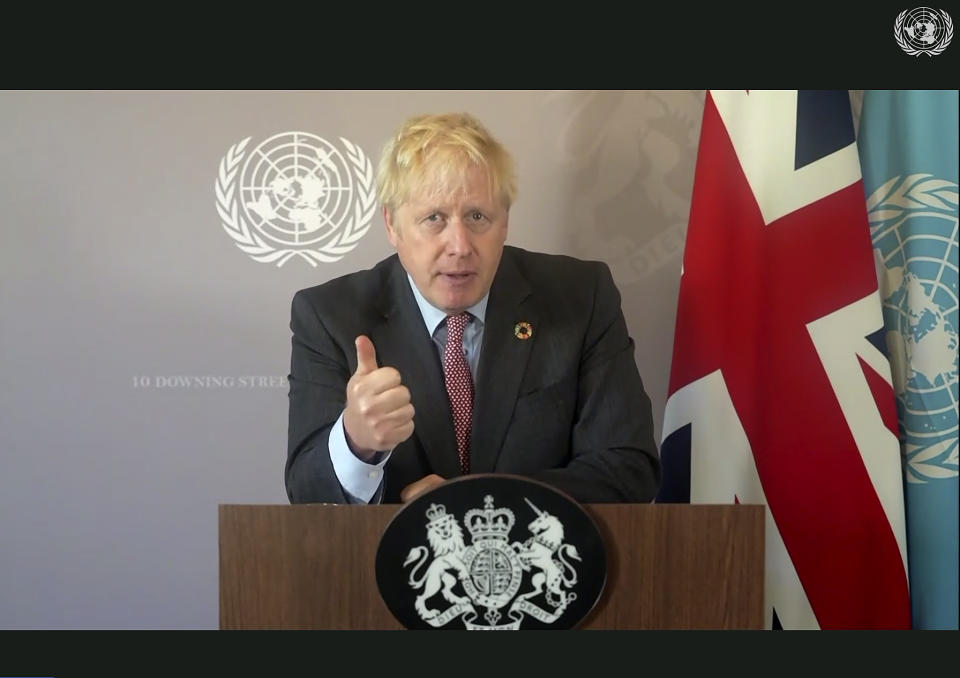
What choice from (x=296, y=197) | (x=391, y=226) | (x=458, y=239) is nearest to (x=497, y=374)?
(x=458, y=239)

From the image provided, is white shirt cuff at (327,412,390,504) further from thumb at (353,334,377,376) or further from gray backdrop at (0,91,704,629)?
gray backdrop at (0,91,704,629)

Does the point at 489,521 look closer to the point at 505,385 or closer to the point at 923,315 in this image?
the point at 505,385

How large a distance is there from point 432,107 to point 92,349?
4.40ft

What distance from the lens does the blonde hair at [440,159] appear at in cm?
232

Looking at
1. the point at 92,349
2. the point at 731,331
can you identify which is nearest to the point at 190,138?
the point at 92,349

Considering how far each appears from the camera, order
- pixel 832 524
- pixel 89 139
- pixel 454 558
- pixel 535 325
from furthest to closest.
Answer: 1. pixel 89 139
2. pixel 832 524
3. pixel 535 325
4. pixel 454 558

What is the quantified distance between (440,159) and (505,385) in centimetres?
58

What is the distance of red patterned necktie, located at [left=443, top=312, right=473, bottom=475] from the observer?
239 cm

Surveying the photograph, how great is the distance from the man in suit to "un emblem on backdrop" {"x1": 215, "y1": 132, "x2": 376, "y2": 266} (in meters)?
0.60

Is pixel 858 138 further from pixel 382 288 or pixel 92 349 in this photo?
pixel 92 349

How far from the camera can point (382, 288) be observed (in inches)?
99.8

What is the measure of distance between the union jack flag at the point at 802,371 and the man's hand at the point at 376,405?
1227 mm

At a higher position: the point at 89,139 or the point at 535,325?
the point at 89,139
